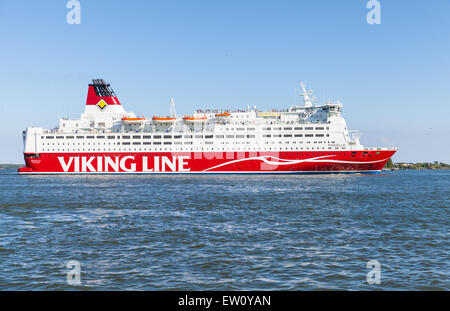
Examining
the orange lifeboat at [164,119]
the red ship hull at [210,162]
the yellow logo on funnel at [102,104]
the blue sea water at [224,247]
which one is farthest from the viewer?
the yellow logo on funnel at [102,104]

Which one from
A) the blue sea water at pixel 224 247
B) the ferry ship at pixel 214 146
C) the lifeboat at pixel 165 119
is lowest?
the blue sea water at pixel 224 247

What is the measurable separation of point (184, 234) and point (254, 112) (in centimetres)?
4421

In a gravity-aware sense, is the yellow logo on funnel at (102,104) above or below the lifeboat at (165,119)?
above

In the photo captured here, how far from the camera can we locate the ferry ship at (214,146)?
51.7 meters

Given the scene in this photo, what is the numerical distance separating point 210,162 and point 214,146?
2.32m

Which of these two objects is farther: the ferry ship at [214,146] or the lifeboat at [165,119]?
the lifeboat at [165,119]

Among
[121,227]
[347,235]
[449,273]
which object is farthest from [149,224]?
[449,273]

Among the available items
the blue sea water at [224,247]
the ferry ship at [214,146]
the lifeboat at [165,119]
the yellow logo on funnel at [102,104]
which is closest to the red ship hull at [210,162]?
the ferry ship at [214,146]

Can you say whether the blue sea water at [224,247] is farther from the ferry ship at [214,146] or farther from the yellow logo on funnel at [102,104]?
the yellow logo on funnel at [102,104]

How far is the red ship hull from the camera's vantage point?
5122 centimetres

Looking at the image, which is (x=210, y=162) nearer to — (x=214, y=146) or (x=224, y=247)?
(x=214, y=146)

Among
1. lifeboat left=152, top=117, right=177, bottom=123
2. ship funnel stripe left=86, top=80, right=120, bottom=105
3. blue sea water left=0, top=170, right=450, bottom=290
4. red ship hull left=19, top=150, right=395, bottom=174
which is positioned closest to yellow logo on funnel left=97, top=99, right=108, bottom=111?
ship funnel stripe left=86, top=80, right=120, bottom=105

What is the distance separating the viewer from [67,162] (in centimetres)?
5503

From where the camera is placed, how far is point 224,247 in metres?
11.6
